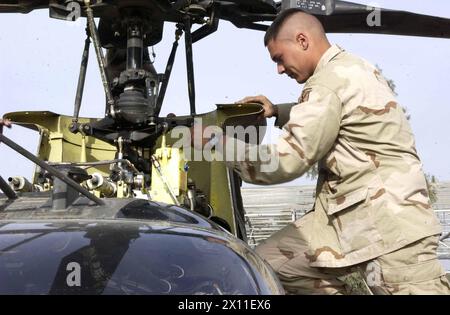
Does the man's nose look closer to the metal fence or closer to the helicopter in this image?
the helicopter

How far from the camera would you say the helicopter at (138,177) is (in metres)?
2.12

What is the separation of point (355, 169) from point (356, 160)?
0.14 ft

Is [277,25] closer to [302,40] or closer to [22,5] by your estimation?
[302,40]

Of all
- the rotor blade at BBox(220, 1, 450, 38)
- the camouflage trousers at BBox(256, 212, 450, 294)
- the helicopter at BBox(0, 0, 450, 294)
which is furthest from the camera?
the rotor blade at BBox(220, 1, 450, 38)

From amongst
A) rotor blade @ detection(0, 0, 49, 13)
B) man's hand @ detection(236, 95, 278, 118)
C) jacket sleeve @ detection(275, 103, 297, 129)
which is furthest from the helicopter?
jacket sleeve @ detection(275, 103, 297, 129)

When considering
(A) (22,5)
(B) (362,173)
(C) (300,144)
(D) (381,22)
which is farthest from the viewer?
Answer: (D) (381,22)

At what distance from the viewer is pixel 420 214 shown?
2.88 metres

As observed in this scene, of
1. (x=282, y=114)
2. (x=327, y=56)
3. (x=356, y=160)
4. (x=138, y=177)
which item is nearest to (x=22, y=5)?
(x=138, y=177)

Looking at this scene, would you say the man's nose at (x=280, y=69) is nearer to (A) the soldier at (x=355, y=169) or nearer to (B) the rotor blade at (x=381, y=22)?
(A) the soldier at (x=355, y=169)

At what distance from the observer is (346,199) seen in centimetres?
299

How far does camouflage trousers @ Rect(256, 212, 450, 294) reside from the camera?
9.24 feet

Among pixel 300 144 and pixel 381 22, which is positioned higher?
pixel 381 22

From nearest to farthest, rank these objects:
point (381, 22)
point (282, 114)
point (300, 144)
Answer: 1. point (300, 144)
2. point (282, 114)
3. point (381, 22)
